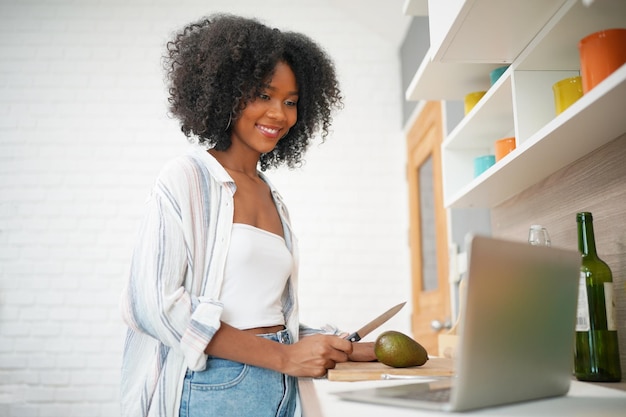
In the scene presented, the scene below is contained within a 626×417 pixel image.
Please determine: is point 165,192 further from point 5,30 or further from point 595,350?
point 5,30

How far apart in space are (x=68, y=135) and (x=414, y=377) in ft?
11.1

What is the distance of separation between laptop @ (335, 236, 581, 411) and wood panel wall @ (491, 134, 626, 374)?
0.43 m

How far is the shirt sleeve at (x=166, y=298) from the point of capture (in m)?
1.02

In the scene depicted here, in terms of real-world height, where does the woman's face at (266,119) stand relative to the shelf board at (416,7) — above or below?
below

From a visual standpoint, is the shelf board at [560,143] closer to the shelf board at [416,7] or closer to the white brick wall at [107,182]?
the shelf board at [416,7]

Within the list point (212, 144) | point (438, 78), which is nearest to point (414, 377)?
point (212, 144)

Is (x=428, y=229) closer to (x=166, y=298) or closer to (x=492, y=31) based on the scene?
(x=492, y=31)

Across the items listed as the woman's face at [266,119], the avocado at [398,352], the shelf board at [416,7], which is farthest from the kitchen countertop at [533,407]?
the shelf board at [416,7]

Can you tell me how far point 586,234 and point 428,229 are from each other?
221 cm

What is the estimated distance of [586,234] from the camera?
112 centimetres

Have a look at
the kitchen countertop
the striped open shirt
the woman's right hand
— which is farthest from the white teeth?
the kitchen countertop

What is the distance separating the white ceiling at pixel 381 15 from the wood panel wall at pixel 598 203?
230 centimetres

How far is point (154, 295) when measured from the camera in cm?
102

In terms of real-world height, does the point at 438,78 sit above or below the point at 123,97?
below
